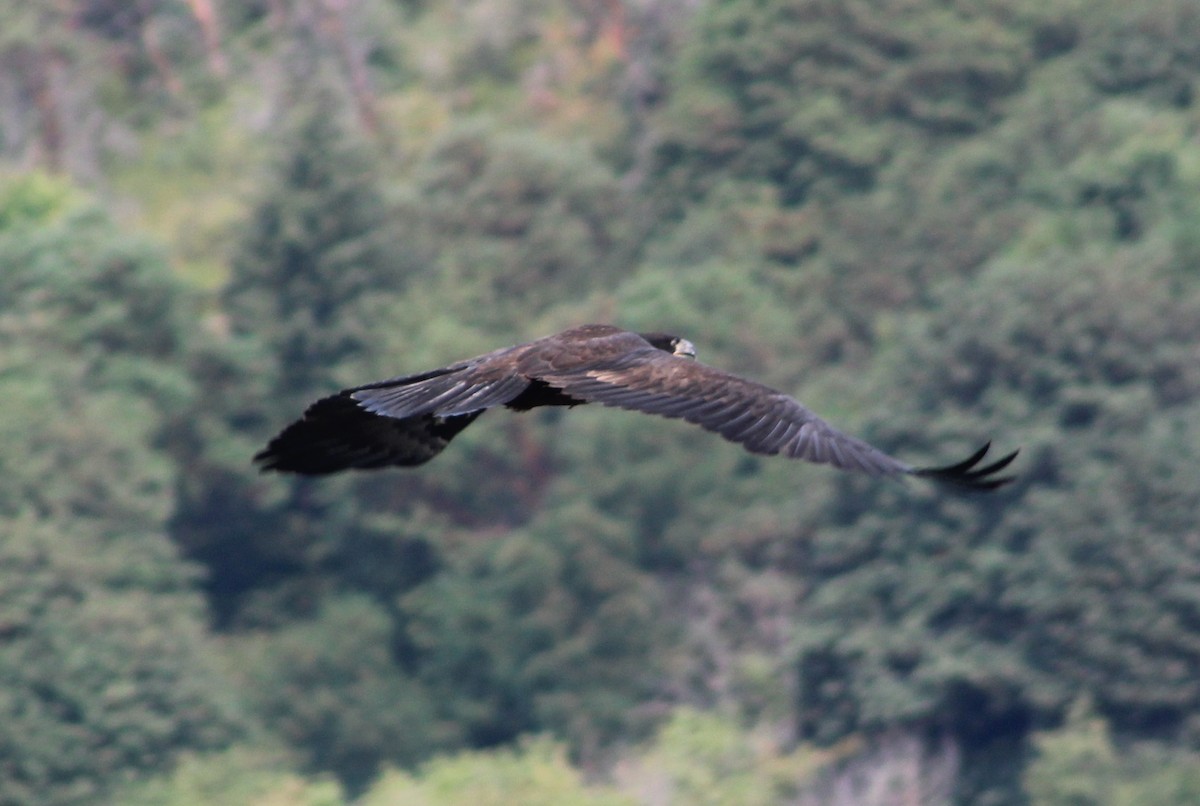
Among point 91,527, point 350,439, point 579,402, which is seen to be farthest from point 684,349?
point 91,527

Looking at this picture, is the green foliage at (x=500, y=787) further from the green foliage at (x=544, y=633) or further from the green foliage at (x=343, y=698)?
the green foliage at (x=343, y=698)

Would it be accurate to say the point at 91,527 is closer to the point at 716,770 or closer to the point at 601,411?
the point at 601,411

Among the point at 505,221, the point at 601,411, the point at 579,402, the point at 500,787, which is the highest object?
the point at 505,221

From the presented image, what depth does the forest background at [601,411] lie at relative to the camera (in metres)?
34.6

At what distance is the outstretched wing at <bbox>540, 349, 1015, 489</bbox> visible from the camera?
372 inches

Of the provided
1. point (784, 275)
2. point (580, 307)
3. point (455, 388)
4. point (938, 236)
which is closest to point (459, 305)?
point (580, 307)

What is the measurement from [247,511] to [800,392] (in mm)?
11138

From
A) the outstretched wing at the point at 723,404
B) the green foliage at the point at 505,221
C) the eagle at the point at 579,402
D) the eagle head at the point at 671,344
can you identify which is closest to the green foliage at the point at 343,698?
the green foliage at the point at 505,221

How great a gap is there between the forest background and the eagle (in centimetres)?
2005

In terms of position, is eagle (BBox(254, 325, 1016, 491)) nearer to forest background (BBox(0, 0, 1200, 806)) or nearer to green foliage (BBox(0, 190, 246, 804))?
forest background (BBox(0, 0, 1200, 806))

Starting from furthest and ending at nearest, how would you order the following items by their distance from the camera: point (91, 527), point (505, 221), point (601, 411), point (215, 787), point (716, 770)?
point (505, 221) < point (601, 411) < point (91, 527) < point (215, 787) < point (716, 770)

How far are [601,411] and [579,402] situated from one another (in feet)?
103

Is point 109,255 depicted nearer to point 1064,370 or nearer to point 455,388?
point 1064,370

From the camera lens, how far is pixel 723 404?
386 inches
